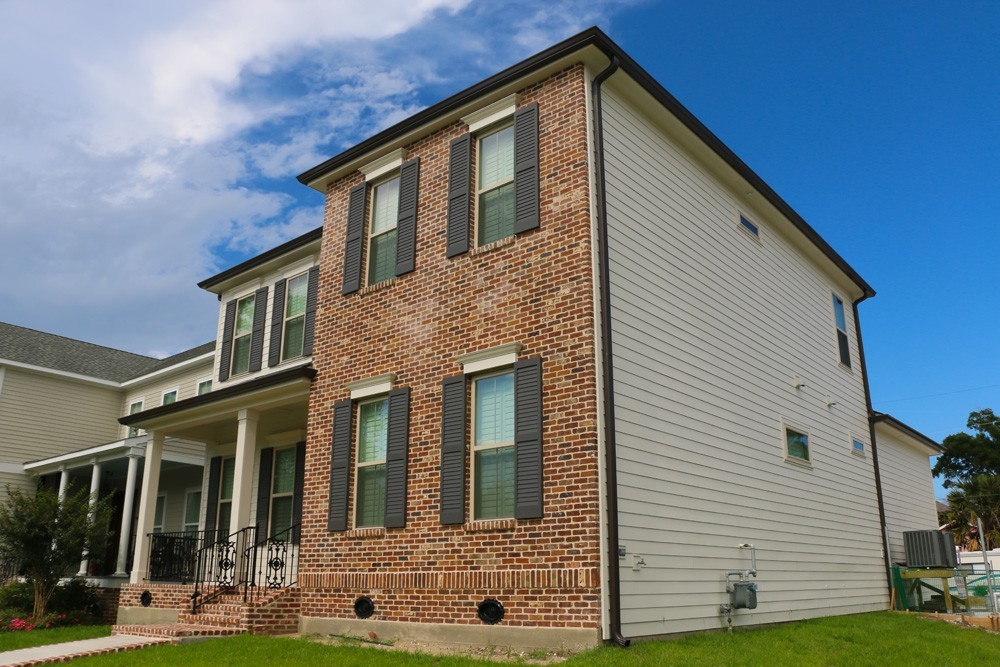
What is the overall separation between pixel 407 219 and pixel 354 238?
1.28 m

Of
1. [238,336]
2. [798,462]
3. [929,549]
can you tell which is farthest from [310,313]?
[929,549]

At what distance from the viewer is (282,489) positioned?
49.6 ft

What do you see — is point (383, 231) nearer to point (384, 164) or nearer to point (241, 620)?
point (384, 164)

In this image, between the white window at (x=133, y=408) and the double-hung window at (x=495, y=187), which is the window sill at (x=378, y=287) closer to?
the double-hung window at (x=495, y=187)

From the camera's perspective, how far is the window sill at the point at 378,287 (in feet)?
39.0

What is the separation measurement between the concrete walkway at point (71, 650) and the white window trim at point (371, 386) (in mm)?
4132

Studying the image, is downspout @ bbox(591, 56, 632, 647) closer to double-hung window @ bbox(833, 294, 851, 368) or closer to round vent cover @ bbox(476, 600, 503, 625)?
round vent cover @ bbox(476, 600, 503, 625)

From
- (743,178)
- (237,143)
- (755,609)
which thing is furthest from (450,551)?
(237,143)

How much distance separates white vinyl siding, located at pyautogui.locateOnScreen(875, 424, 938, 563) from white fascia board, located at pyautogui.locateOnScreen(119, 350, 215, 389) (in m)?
16.7

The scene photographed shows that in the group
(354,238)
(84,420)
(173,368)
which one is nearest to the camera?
(354,238)

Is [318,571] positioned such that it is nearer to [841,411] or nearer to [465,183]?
[465,183]

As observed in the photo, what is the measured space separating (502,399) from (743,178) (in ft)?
20.1

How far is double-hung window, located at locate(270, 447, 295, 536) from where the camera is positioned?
14.8 meters

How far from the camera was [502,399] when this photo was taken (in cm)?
1001
